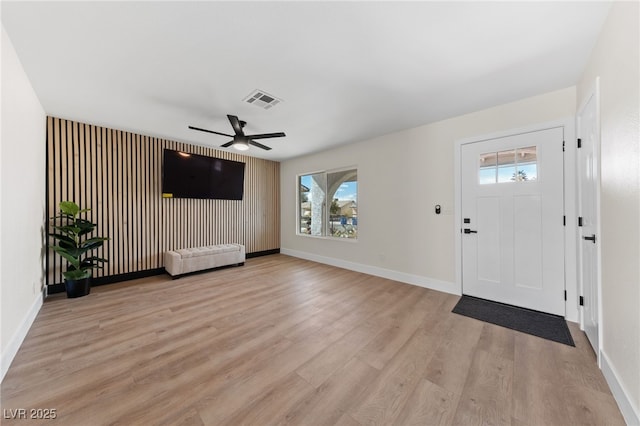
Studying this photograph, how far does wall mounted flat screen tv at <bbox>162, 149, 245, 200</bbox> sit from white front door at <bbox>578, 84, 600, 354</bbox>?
18.0 feet

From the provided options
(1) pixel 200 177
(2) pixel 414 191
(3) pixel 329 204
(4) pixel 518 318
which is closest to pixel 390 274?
(2) pixel 414 191

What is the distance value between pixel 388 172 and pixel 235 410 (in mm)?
3917

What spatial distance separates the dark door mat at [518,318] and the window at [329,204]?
2378 mm

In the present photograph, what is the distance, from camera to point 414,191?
12.9 feet

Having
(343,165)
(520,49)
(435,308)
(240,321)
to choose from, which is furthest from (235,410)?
(343,165)

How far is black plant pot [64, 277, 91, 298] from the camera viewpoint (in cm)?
329

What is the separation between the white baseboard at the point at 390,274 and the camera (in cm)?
355

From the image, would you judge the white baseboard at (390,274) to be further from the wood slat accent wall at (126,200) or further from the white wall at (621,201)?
the wood slat accent wall at (126,200)

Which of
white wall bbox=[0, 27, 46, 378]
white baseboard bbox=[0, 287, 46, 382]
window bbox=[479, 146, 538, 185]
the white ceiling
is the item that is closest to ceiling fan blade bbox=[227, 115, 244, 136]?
the white ceiling

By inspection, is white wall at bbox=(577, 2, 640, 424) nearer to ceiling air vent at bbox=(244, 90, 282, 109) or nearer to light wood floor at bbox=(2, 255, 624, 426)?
light wood floor at bbox=(2, 255, 624, 426)

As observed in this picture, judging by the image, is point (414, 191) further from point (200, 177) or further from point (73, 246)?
point (73, 246)

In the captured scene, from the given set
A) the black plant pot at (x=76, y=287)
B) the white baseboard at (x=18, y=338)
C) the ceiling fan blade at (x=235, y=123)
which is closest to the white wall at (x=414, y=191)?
the ceiling fan blade at (x=235, y=123)

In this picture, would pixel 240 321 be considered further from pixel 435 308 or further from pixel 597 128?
pixel 597 128

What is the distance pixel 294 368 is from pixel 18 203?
296 centimetres
